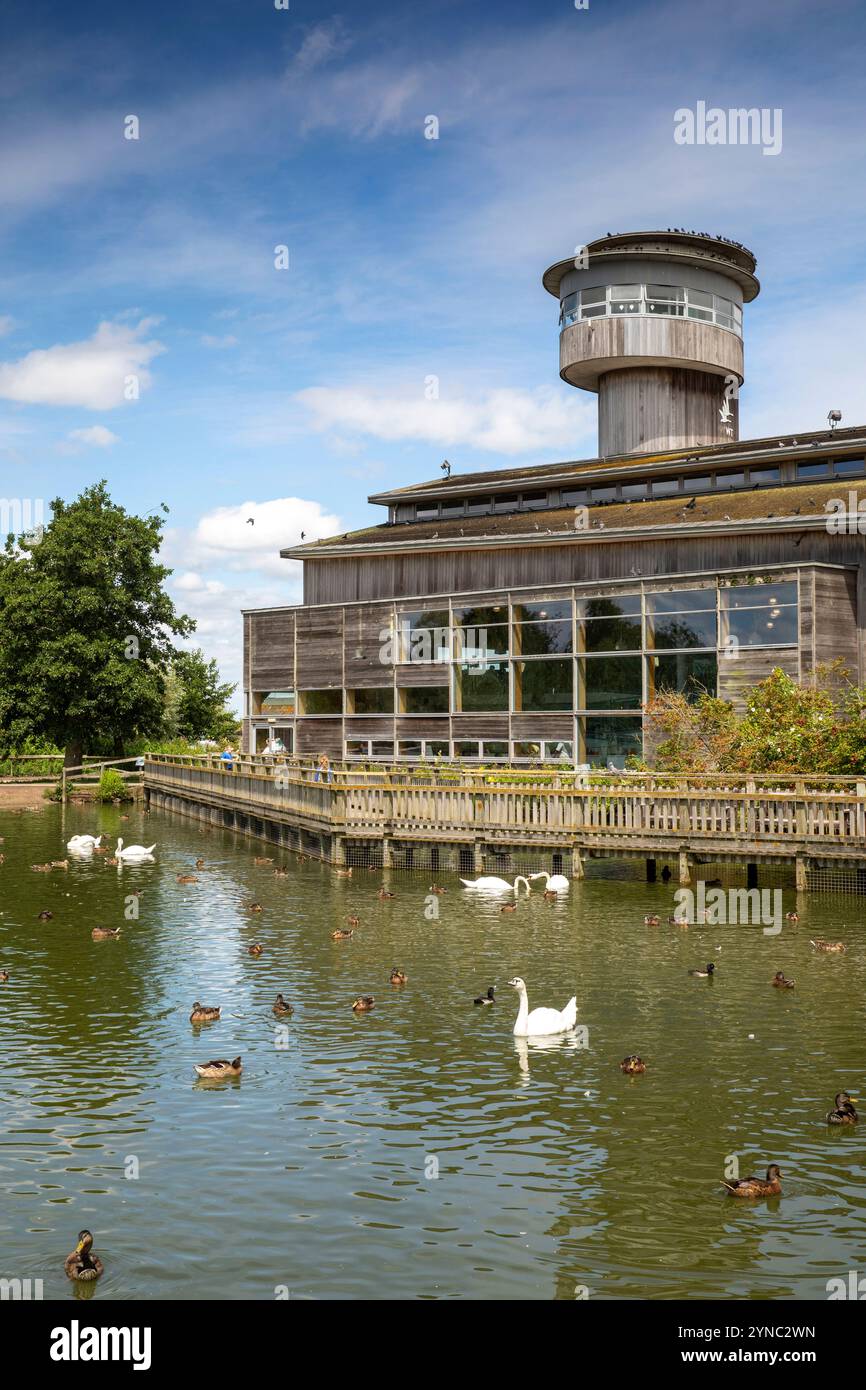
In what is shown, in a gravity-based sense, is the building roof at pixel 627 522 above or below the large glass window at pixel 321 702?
above

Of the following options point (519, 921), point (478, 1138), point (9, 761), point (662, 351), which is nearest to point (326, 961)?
point (519, 921)

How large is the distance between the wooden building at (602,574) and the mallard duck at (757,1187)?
28.8 meters

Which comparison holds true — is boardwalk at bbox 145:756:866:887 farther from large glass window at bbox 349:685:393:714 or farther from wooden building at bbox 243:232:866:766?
large glass window at bbox 349:685:393:714

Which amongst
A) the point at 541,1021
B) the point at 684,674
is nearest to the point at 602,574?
the point at 684,674

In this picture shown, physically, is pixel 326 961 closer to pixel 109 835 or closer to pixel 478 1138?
pixel 478 1138

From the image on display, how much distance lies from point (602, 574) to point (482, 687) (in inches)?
268

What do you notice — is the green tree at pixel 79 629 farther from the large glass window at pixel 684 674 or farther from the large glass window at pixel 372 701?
the large glass window at pixel 684 674

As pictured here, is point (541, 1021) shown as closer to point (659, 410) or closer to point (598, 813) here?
point (598, 813)

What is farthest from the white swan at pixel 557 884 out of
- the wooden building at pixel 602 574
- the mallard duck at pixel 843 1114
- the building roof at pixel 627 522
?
the building roof at pixel 627 522

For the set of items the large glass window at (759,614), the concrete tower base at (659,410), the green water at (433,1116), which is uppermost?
the concrete tower base at (659,410)

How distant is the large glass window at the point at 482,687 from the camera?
51.3 metres
